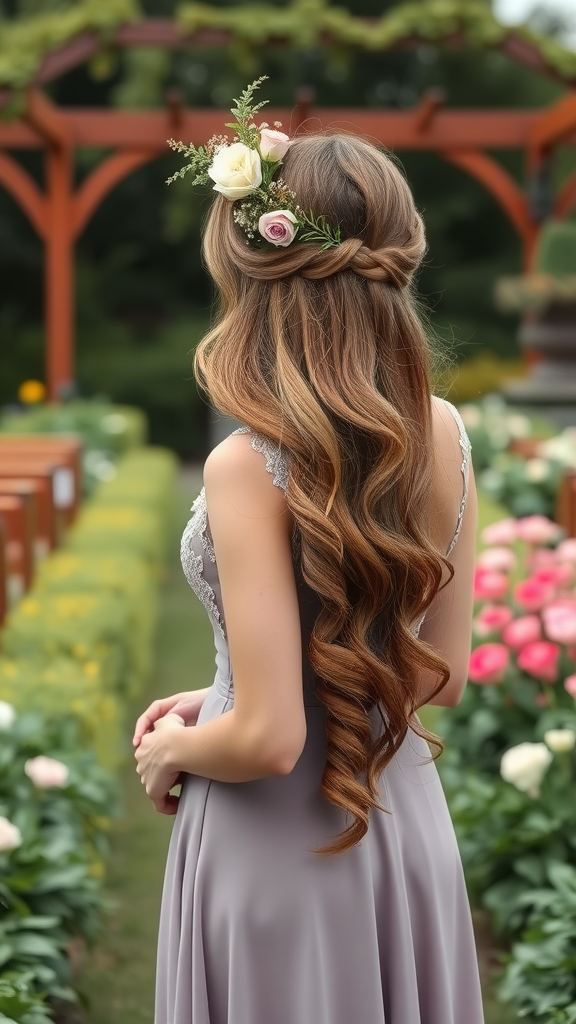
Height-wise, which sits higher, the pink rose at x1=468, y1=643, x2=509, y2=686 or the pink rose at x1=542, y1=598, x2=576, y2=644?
the pink rose at x1=542, y1=598, x2=576, y2=644

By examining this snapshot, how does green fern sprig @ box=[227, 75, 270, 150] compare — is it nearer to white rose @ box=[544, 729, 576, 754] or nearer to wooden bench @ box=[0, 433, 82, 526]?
white rose @ box=[544, 729, 576, 754]

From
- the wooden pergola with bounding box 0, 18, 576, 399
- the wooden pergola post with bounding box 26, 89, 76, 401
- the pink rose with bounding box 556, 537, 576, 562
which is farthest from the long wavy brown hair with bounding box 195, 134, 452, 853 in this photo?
the wooden pergola post with bounding box 26, 89, 76, 401

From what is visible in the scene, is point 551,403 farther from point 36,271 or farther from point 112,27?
point 36,271

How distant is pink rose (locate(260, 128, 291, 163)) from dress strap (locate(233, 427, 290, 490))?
35cm

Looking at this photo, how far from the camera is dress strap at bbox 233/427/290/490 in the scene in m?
1.54

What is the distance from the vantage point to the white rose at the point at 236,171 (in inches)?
62.1

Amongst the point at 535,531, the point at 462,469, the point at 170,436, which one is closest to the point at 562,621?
the point at 535,531

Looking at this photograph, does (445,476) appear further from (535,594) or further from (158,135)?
(158,135)

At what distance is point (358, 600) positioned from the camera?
1632 millimetres

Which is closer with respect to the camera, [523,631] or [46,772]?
[46,772]

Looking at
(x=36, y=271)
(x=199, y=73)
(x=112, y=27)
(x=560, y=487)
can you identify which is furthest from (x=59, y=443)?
(x=199, y=73)

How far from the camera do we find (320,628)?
1.61 meters

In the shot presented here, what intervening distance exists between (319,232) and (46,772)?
173cm

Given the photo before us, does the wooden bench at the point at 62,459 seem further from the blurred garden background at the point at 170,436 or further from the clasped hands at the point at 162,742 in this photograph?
the clasped hands at the point at 162,742
